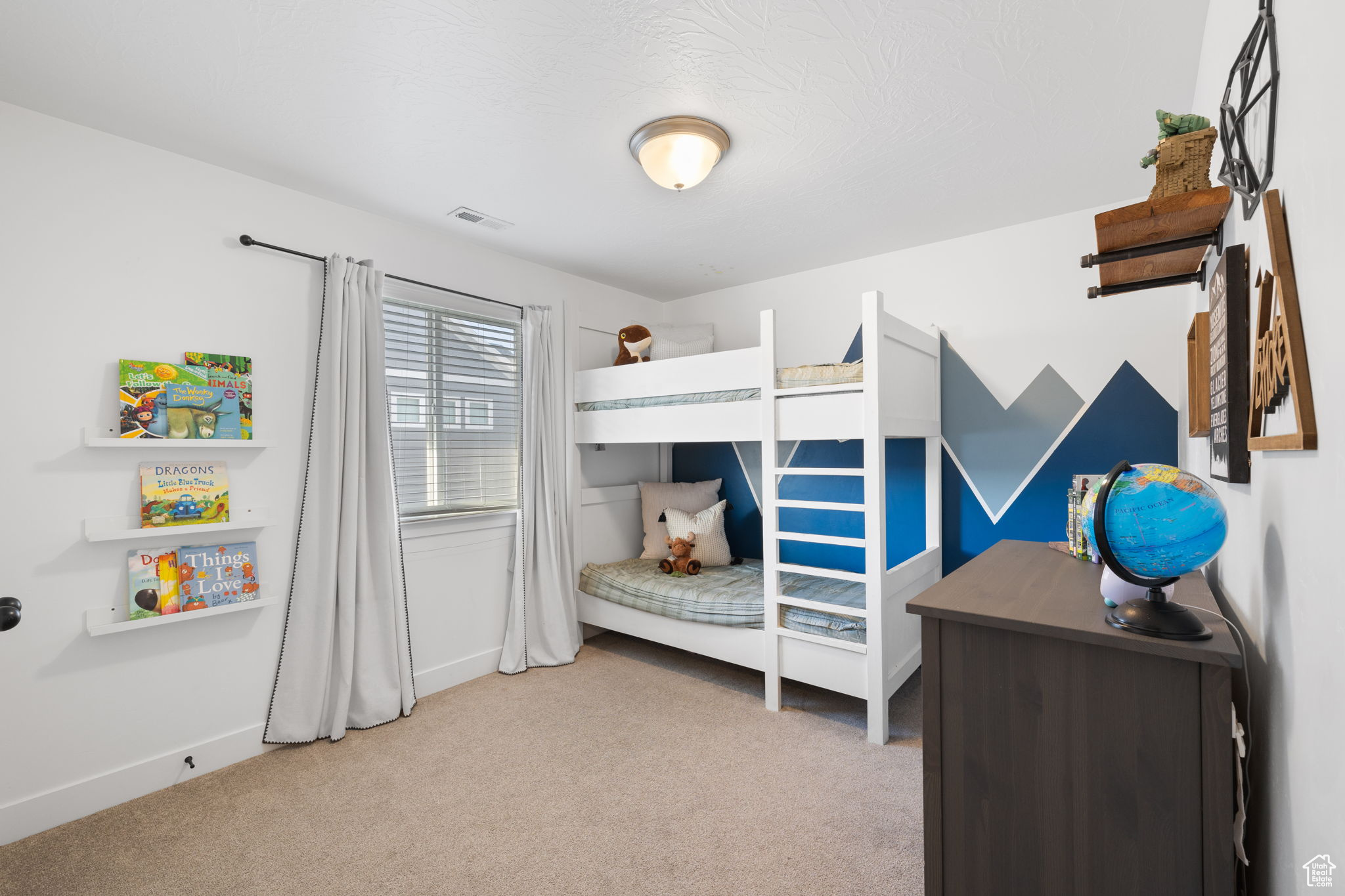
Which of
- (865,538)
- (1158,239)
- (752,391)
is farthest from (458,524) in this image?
(1158,239)

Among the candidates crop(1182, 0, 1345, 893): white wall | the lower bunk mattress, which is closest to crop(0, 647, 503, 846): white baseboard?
the lower bunk mattress

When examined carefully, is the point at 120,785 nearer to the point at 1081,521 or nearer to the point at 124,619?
the point at 124,619

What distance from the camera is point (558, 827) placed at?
6.70 feet

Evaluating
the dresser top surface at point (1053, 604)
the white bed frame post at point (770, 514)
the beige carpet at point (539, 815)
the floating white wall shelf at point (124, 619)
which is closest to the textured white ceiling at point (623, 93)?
the white bed frame post at point (770, 514)

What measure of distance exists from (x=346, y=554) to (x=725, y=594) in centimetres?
182

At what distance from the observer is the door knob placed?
137 centimetres

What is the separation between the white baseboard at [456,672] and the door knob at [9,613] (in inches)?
73.8

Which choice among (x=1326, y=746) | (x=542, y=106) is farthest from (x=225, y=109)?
(x=1326, y=746)

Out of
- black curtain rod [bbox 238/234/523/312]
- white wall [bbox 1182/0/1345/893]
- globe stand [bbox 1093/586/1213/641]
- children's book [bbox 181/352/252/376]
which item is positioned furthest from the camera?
black curtain rod [bbox 238/234/523/312]

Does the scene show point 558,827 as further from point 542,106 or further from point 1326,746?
point 542,106

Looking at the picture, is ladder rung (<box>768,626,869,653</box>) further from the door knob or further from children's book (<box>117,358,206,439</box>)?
children's book (<box>117,358,206,439</box>)

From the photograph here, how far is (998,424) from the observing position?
3.12 metres

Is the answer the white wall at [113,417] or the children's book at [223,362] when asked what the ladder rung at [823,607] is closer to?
the white wall at [113,417]

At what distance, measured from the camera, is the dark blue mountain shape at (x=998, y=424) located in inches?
117
